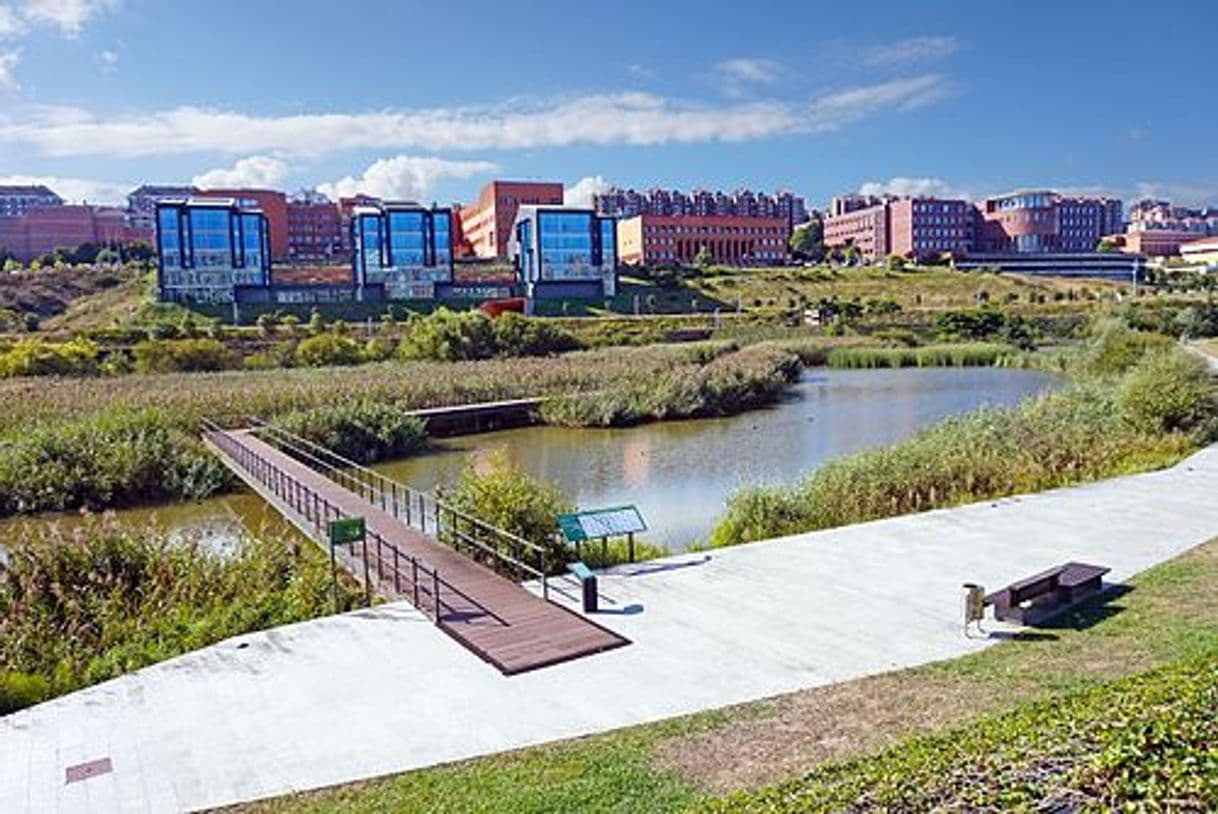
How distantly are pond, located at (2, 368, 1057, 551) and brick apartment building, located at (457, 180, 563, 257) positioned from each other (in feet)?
225

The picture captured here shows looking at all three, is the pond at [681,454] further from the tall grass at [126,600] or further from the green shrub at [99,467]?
the tall grass at [126,600]

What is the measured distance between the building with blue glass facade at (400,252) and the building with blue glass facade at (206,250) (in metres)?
7.22

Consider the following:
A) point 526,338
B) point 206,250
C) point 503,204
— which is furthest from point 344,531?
point 503,204

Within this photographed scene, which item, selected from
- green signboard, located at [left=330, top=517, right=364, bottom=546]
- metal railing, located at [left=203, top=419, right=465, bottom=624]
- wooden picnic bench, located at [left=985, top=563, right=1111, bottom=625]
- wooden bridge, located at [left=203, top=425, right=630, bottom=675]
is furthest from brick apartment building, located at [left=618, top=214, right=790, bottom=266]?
wooden picnic bench, located at [left=985, top=563, right=1111, bottom=625]

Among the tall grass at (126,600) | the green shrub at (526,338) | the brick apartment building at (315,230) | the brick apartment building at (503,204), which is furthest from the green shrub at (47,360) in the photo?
the brick apartment building at (315,230)

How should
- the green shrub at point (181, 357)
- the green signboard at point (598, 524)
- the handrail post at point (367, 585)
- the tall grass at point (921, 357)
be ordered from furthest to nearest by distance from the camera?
the tall grass at point (921, 357)
the green shrub at point (181, 357)
the green signboard at point (598, 524)
the handrail post at point (367, 585)

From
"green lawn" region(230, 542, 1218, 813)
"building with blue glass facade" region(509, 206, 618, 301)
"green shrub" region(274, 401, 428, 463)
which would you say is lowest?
"green shrub" region(274, 401, 428, 463)

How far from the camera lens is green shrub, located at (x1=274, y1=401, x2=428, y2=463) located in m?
23.5

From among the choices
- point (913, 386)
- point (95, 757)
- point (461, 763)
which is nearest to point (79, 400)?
point (95, 757)

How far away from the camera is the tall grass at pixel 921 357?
48.9 metres

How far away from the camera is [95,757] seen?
6.56m

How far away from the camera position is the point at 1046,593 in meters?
8.77

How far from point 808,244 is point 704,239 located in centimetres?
2493

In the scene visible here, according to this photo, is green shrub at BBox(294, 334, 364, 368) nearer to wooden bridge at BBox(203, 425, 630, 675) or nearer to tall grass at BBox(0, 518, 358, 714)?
wooden bridge at BBox(203, 425, 630, 675)
